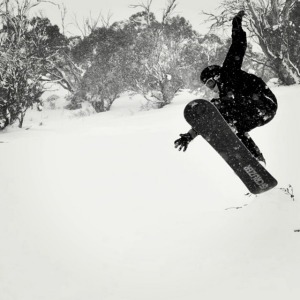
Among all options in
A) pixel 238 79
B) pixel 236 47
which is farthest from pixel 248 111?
pixel 236 47

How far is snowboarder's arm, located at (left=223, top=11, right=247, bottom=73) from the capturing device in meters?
2.43

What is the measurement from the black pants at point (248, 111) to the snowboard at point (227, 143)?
0.27 metres

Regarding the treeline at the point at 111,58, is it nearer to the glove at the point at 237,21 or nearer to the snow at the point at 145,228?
the snow at the point at 145,228

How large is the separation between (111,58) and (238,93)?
14147mm

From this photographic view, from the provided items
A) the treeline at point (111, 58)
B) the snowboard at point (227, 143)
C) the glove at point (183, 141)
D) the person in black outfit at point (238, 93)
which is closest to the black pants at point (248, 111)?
the person in black outfit at point (238, 93)

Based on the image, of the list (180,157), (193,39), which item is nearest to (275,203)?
(180,157)

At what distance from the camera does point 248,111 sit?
100 inches

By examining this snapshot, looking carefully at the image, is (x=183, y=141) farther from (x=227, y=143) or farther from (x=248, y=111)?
(x=248, y=111)

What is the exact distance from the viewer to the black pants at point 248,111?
2.49m

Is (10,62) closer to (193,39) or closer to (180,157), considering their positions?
(180,157)

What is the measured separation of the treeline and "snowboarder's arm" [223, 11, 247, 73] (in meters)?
8.86

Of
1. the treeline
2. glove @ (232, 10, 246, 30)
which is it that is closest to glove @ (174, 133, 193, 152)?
glove @ (232, 10, 246, 30)

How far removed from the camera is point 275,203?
7.61 feet

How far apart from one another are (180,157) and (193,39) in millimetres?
15717
